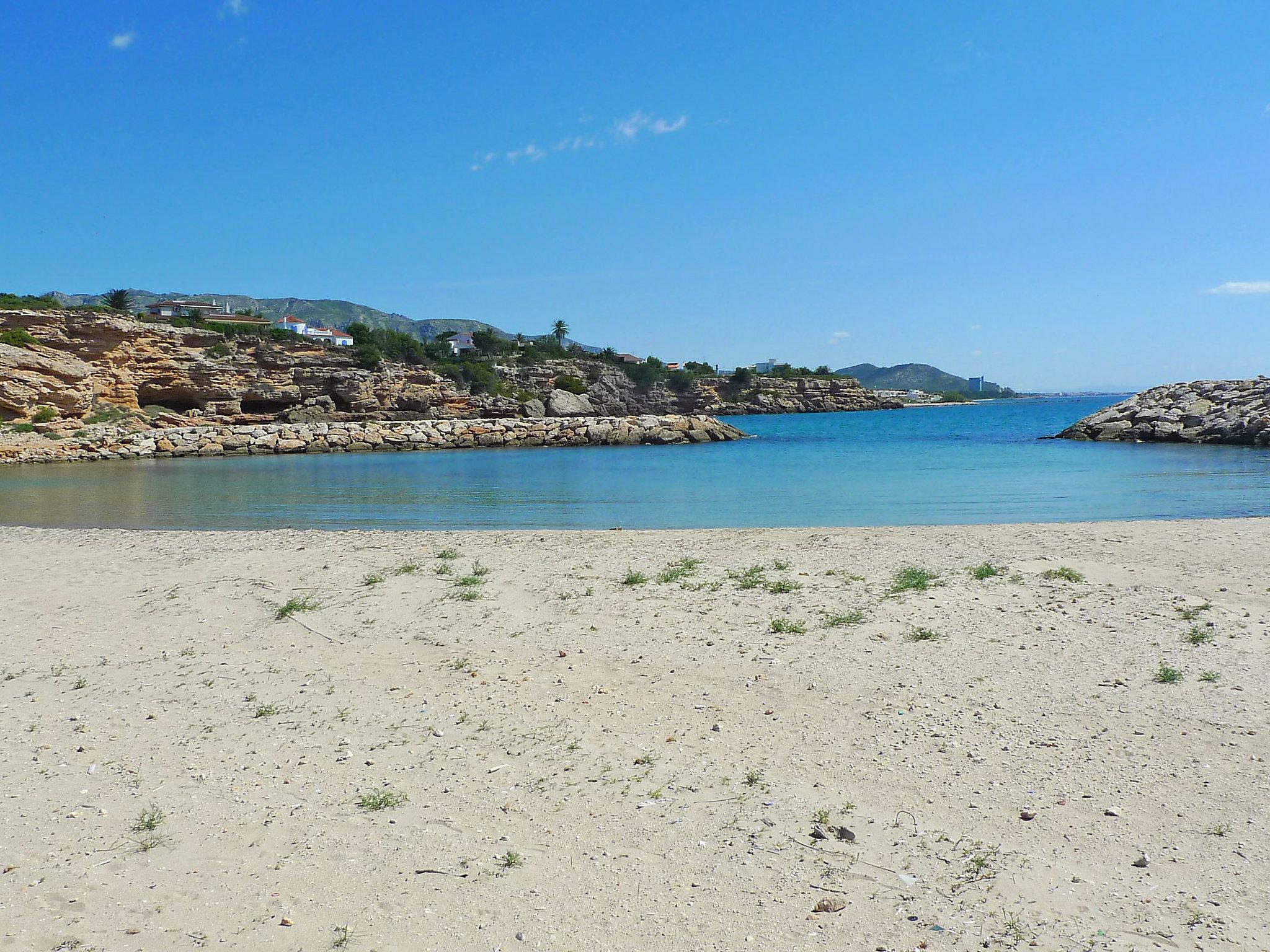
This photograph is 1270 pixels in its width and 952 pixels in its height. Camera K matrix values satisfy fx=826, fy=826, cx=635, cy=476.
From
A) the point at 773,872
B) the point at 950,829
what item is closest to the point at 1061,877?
the point at 950,829

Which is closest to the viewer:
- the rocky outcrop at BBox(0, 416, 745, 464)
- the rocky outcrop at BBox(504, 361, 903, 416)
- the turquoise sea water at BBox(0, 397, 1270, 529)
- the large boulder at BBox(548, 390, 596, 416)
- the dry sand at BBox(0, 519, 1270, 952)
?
the dry sand at BBox(0, 519, 1270, 952)

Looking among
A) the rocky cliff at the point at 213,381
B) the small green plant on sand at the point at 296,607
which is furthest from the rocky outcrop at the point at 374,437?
the small green plant on sand at the point at 296,607

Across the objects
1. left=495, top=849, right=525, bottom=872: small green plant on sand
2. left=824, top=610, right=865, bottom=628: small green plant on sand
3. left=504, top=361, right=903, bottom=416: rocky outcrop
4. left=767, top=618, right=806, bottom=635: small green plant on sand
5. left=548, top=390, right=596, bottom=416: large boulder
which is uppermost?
left=504, top=361, right=903, bottom=416: rocky outcrop

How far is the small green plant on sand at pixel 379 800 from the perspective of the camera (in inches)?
146

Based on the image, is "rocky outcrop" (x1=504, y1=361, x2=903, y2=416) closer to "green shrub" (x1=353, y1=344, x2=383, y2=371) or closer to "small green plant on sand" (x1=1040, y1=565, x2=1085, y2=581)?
"green shrub" (x1=353, y1=344, x2=383, y2=371)

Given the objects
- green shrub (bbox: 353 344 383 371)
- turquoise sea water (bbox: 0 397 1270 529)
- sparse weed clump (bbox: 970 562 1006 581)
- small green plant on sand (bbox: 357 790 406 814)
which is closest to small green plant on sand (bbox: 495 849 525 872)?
small green plant on sand (bbox: 357 790 406 814)

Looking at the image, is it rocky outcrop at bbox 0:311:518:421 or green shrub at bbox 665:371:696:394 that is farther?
green shrub at bbox 665:371:696:394

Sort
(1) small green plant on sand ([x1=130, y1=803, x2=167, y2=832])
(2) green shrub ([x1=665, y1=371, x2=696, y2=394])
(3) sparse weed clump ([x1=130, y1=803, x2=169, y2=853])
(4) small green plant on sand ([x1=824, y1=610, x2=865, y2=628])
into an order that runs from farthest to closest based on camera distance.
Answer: (2) green shrub ([x1=665, y1=371, x2=696, y2=394])
(4) small green plant on sand ([x1=824, y1=610, x2=865, y2=628])
(1) small green plant on sand ([x1=130, y1=803, x2=167, y2=832])
(3) sparse weed clump ([x1=130, y1=803, x2=169, y2=853])

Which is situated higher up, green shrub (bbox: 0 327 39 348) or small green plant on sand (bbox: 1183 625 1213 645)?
green shrub (bbox: 0 327 39 348)

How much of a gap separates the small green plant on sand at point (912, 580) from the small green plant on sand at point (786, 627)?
4.44 feet

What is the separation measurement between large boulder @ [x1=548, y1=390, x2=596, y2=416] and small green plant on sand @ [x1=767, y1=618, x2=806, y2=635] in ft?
178

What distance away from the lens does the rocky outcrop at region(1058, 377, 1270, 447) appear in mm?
34844

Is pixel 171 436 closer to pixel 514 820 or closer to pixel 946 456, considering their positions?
pixel 946 456

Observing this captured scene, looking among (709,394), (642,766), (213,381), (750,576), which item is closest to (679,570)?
(750,576)
